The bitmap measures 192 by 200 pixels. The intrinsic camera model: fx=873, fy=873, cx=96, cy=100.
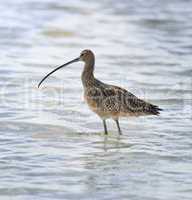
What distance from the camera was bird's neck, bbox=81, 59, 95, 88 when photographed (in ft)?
38.0

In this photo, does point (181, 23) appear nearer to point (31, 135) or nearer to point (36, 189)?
point (31, 135)

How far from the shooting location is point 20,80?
46.9ft

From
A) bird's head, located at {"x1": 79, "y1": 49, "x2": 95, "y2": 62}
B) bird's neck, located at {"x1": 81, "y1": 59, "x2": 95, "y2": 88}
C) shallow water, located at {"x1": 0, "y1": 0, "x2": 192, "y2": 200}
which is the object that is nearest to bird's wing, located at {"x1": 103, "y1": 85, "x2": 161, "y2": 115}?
shallow water, located at {"x1": 0, "y1": 0, "x2": 192, "y2": 200}

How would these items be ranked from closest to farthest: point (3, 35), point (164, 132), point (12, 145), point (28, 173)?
point (28, 173) < point (12, 145) < point (164, 132) < point (3, 35)

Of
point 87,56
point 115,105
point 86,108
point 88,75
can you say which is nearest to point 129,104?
point 115,105

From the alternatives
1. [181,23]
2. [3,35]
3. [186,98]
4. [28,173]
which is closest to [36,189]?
[28,173]

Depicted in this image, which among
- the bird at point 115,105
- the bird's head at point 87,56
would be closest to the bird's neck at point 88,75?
the bird's head at point 87,56

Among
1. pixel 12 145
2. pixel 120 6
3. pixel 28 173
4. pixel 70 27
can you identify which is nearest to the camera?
pixel 28 173

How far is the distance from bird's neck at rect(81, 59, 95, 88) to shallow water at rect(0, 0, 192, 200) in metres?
0.58

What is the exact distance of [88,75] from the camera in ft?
38.6

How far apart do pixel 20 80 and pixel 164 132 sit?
3.71 m

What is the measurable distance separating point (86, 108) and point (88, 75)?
0.97m

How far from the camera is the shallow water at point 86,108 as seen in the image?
900 centimetres

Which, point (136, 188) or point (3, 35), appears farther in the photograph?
point (3, 35)
